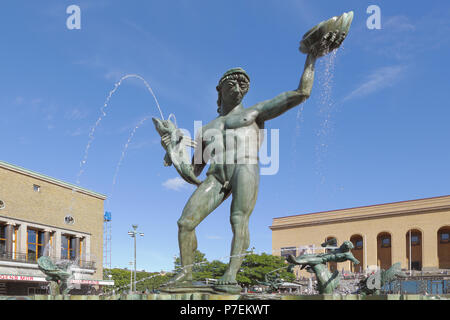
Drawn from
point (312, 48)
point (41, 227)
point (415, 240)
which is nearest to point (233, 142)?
point (312, 48)

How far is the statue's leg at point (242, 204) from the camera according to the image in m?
5.62

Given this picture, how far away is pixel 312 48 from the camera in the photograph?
5.84 meters

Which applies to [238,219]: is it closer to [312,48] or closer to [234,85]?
[234,85]

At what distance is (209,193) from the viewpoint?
5.84 meters

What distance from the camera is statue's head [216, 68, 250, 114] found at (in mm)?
6023

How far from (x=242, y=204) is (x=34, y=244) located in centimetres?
3788

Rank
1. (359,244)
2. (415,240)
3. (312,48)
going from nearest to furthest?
(312,48) < (415,240) < (359,244)

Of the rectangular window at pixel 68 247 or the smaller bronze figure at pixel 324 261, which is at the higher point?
the smaller bronze figure at pixel 324 261

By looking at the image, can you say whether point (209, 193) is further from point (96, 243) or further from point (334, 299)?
point (96, 243)

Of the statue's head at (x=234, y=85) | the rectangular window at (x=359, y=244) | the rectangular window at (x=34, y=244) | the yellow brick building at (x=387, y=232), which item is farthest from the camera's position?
the rectangular window at (x=359, y=244)

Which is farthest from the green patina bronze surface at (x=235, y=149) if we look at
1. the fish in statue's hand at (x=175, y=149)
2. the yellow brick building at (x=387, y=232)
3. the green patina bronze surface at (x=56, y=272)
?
the yellow brick building at (x=387, y=232)

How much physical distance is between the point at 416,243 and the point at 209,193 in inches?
2292

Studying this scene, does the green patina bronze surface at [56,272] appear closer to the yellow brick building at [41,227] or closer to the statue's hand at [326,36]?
the statue's hand at [326,36]
